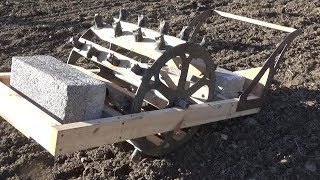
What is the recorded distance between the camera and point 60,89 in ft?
12.7

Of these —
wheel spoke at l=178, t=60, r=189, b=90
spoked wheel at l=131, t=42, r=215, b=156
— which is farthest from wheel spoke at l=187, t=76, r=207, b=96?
wheel spoke at l=178, t=60, r=189, b=90

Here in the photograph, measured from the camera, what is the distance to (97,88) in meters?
3.99

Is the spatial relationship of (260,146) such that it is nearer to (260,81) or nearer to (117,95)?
(260,81)

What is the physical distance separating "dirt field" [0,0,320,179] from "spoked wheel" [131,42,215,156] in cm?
17

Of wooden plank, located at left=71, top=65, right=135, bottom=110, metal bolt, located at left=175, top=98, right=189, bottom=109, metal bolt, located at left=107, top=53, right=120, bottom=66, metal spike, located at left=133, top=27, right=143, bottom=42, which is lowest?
wooden plank, located at left=71, top=65, right=135, bottom=110

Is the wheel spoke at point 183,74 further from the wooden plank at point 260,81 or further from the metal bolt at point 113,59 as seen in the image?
the wooden plank at point 260,81

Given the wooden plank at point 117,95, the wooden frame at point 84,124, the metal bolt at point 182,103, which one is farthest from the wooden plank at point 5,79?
the metal bolt at point 182,103

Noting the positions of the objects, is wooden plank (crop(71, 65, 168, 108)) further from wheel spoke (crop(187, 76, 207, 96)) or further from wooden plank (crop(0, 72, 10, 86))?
wooden plank (crop(0, 72, 10, 86))

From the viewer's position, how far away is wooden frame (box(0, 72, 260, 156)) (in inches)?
142

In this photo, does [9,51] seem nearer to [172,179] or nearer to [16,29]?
[16,29]

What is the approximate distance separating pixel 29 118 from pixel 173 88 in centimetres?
139

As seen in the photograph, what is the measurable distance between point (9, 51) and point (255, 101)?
329 centimetres

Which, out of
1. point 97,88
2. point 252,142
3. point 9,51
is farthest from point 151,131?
point 9,51

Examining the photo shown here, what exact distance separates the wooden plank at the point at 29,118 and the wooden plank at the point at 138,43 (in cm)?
103
